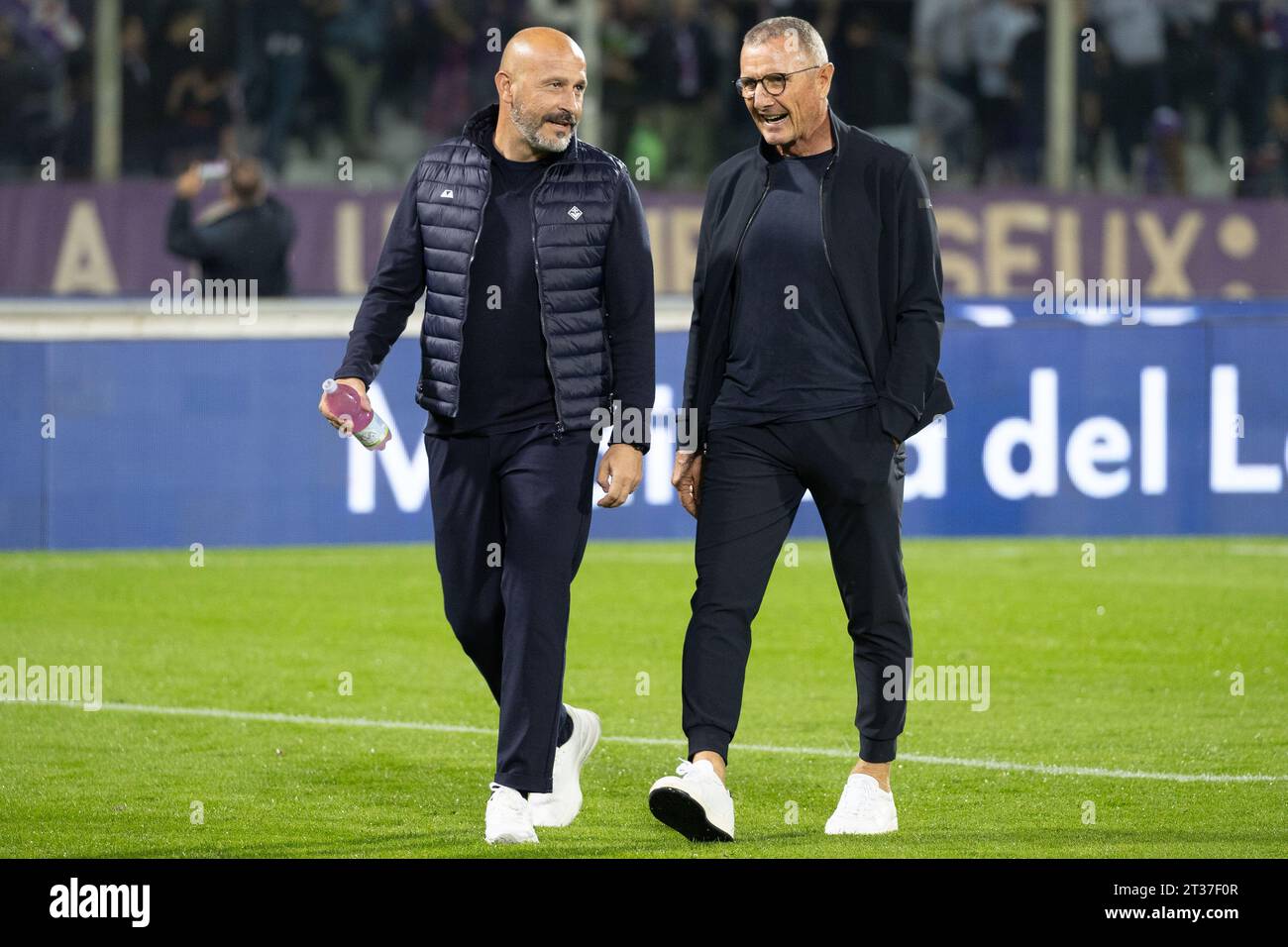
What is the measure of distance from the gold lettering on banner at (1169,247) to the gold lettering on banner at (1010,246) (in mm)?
812

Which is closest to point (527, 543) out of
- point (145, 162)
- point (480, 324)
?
point (480, 324)

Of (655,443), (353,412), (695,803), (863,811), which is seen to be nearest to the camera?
(695,803)

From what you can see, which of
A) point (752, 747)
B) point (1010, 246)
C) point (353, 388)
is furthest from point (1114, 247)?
point (353, 388)

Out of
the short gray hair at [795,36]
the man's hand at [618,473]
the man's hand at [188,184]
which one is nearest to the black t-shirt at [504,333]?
the man's hand at [618,473]

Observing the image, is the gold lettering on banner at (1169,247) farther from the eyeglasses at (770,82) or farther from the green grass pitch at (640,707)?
the eyeglasses at (770,82)

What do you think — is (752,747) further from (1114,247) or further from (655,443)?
(1114,247)

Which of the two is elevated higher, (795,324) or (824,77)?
(824,77)

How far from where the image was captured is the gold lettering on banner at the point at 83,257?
54.0 ft

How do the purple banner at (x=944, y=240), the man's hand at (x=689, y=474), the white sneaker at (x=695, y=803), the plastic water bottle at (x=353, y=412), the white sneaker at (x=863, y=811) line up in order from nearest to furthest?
the white sneaker at (x=695, y=803) < the plastic water bottle at (x=353, y=412) < the white sneaker at (x=863, y=811) < the man's hand at (x=689, y=474) < the purple banner at (x=944, y=240)

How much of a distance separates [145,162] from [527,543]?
468 inches

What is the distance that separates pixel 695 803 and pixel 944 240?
39.7 ft

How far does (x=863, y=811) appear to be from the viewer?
602 cm
